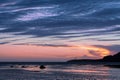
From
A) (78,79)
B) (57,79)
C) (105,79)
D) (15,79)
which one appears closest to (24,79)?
(15,79)

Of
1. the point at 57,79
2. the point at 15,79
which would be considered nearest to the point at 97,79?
the point at 57,79

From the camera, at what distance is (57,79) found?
63000mm

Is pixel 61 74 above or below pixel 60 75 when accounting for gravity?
above

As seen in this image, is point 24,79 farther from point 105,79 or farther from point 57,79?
point 105,79

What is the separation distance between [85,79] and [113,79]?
544 centimetres

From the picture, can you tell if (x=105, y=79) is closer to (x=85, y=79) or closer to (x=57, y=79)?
(x=85, y=79)

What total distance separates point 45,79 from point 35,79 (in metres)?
1.97

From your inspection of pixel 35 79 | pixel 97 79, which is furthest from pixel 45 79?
pixel 97 79

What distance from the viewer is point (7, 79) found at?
62.5 meters

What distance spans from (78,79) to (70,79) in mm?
1587

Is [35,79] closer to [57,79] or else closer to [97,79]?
[57,79]

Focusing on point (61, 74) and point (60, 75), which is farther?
point (61, 74)

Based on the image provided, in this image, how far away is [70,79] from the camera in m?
63.4

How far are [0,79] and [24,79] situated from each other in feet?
15.3
